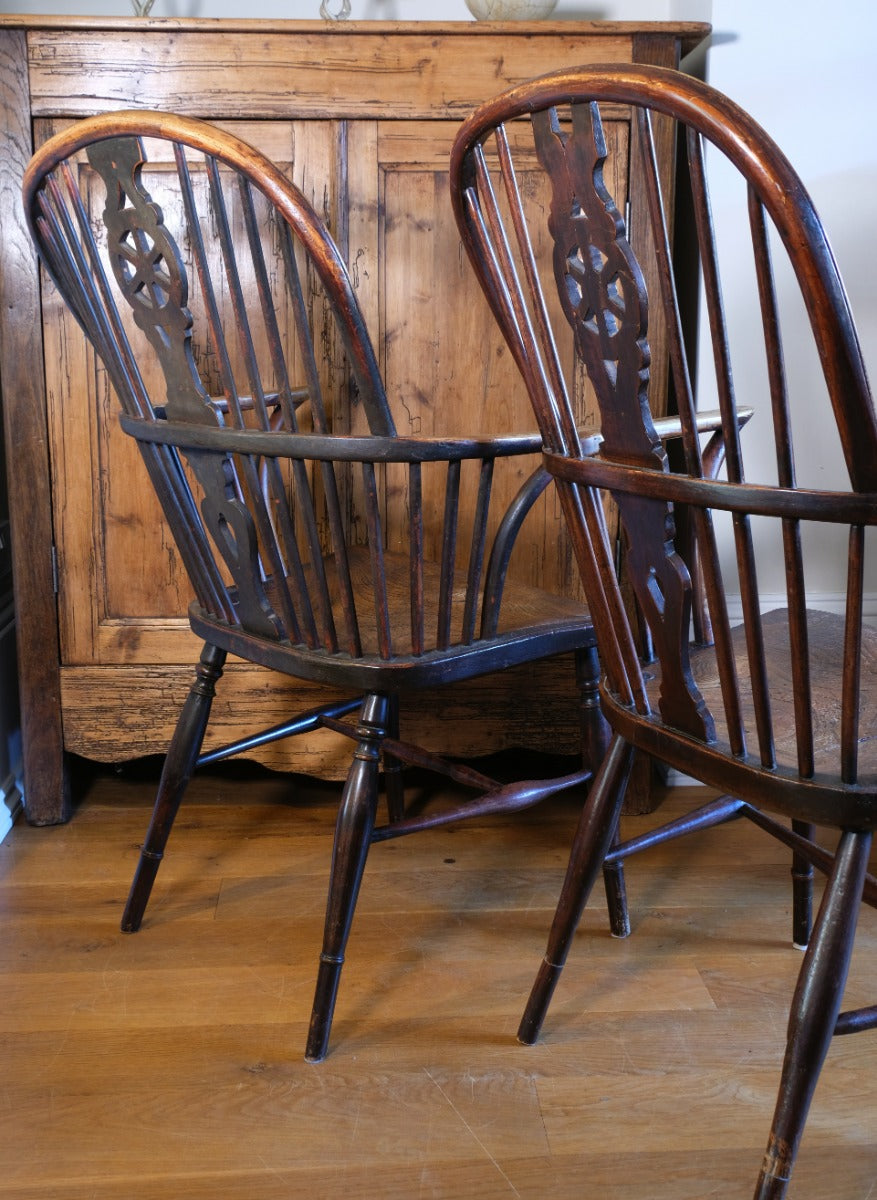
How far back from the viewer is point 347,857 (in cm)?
135

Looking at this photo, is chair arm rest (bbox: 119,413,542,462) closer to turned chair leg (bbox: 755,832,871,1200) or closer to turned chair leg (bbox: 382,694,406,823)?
turned chair leg (bbox: 755,832,871,1200)

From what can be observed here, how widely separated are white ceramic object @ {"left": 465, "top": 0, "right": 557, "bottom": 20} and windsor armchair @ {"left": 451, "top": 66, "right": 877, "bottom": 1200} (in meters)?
1.10

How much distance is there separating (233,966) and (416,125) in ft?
4.25

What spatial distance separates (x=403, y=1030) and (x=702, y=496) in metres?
0.82

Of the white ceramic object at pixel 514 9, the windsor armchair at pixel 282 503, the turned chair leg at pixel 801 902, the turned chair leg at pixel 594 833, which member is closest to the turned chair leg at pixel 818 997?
the turned chair leg at pixel 594 833

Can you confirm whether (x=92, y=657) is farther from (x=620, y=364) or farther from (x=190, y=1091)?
(x=620, y=364)

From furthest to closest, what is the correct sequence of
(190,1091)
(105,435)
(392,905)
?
1. (105,435)
2. (392,905)
3. (190,1091)

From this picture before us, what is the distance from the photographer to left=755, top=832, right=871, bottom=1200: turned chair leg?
3.30 feet

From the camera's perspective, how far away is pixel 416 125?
6.05 feet

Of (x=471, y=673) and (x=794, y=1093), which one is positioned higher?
(x=471, y=673)

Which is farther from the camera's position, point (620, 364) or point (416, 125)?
point (416, 125)

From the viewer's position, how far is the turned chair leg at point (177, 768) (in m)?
1.60

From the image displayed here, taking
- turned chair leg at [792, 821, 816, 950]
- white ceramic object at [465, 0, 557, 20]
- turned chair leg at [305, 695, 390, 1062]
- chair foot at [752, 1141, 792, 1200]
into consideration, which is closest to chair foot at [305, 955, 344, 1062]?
turned chair leg at [305, 695, 390, 1062]

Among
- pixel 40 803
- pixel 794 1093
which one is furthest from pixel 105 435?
pixel 794 1093
